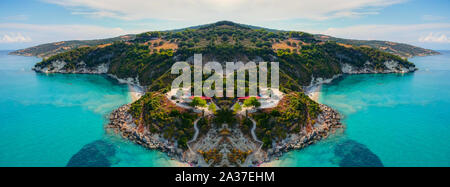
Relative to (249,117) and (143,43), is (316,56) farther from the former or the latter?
(143,43)

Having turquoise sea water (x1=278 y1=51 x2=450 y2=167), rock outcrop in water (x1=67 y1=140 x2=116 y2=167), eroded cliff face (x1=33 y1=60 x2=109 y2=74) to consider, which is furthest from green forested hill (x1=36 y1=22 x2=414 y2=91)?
A: rock outcrop in water (x1=67 y1=140 x2=116 y2=167)

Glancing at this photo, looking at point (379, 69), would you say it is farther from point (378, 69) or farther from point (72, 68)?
point (72, 68)

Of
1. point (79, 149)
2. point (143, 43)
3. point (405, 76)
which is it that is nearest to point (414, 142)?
point (79, 149)

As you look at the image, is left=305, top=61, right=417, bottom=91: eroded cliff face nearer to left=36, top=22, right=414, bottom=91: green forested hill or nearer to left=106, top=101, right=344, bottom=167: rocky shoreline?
left=36, top=22, right=414, bottom=91: green forested hill

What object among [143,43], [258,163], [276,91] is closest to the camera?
[258,163]

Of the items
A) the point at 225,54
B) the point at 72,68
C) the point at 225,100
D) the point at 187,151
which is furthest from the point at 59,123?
the point at 72,68

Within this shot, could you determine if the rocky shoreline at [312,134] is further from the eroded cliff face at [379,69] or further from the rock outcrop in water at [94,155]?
the eroded cliff face at [379,69]

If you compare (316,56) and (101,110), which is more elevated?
(316,56)
